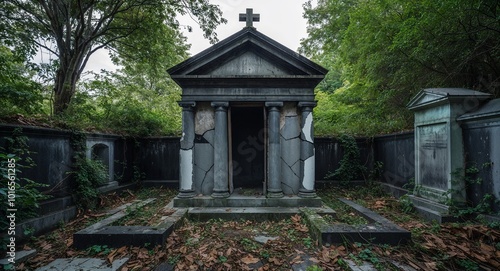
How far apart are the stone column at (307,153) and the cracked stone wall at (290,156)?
135 mm

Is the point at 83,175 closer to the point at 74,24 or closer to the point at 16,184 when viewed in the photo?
the point at 16,184

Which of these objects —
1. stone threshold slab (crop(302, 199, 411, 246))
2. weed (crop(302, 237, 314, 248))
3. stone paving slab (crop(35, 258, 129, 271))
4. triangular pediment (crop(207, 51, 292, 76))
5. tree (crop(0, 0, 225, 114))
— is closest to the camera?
stone paving slab (crop(35, 258, 129, 271))

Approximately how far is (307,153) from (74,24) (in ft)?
34.8

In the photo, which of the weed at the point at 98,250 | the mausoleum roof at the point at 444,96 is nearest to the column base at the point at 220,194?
the weed at the point at 98,250

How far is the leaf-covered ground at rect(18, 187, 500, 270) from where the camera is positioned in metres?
3.18

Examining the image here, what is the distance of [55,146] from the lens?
16.2ft

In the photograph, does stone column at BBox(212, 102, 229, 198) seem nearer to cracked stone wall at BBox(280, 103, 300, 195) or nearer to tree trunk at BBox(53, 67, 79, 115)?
cracked stone wall at BBox(280, 103, 300, 195)

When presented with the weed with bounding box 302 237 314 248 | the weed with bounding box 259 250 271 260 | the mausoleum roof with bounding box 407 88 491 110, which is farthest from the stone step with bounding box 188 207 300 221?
the mausoleum roof with bounding box 407 88 491 110

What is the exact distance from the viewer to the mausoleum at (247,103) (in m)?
5.85

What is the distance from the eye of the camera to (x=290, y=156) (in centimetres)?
605

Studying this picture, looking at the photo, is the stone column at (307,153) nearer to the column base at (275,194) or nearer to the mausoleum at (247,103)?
the mausoleum at (247,103)

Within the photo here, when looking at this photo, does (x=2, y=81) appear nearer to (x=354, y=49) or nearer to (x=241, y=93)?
(x=241, y=93)

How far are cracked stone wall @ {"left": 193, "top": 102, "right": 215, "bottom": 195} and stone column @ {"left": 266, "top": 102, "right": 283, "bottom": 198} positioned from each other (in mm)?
1580

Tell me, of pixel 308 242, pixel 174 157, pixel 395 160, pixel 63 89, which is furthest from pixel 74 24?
pixel 395 160
